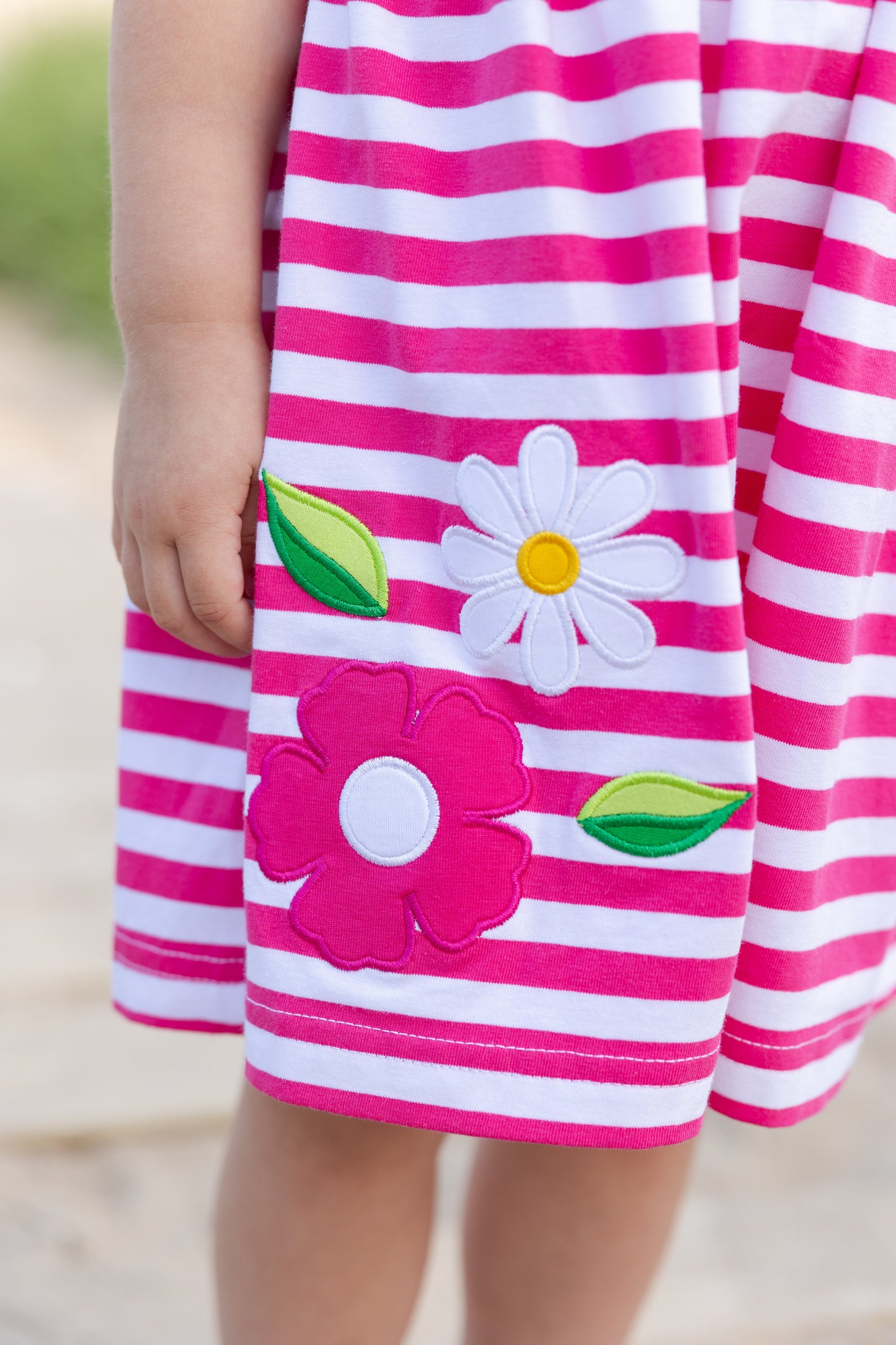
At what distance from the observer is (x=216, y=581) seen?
533 millimetres

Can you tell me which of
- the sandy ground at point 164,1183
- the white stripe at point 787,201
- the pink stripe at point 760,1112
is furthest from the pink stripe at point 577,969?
the sandy ground at point 164,1183

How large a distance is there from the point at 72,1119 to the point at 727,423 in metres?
0.79

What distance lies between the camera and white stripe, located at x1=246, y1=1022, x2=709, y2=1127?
505 mm

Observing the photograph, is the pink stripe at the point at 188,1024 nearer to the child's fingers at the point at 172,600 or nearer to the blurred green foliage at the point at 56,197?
the child's fingers at the point at 172,600

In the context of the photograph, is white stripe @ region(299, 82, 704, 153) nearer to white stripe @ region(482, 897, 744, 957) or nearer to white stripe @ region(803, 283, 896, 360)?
white stripe @ region(803, 283, 896, 360)

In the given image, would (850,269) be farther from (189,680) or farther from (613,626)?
(189,680)

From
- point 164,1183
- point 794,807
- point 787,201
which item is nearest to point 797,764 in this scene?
point 794,807

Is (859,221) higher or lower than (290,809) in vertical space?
higher

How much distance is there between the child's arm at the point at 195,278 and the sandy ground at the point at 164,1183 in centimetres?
57

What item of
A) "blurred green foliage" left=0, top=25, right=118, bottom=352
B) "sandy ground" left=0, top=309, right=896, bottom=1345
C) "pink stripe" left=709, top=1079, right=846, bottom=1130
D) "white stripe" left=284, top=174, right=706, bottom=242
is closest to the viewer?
"white stripe" left=284, top=174, right=706, bottom=242

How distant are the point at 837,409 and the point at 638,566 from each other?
0.11 metres

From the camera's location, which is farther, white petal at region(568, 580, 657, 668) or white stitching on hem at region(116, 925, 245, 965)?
white stitching on hem at region(116, 925, 245, 965)

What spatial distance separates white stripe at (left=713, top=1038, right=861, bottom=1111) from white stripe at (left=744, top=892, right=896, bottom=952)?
6 centimetres

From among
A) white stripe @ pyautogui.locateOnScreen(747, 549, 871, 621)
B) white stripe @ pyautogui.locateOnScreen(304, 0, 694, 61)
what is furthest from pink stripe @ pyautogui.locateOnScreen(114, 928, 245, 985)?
white stripe @ pyautogui.locateOnScreen(304, 0, 694, 61)
